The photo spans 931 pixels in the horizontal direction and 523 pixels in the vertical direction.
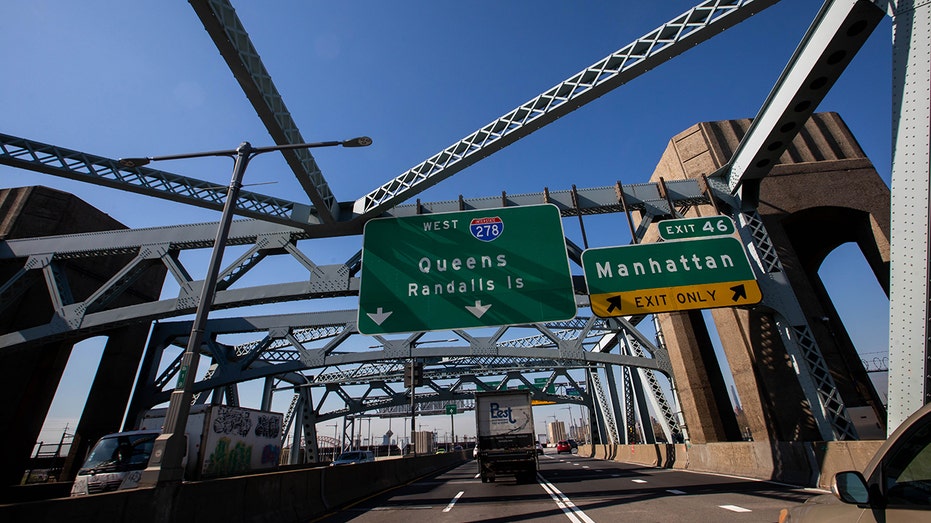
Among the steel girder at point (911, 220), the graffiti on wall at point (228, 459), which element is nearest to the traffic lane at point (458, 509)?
→ the steel girder at point (911, 220)

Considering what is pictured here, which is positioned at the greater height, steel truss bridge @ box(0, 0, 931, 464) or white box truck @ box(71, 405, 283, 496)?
steel truss bridge @ box(0, 0, 931, 464)

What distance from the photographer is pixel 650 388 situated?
27594 millimetres

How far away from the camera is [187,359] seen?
730 centimetres

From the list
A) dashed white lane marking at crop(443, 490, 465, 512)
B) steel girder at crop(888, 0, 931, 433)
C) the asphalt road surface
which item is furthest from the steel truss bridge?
dashed white lane marking at crop(443, 490, 465, 512)

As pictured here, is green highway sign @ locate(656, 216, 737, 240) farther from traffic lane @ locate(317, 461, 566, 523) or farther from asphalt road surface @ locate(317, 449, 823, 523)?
traffic lane @ locate(317, 461, 566, 523)

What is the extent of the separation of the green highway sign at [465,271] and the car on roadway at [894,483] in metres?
6.37

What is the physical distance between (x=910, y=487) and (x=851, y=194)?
18.2 meters

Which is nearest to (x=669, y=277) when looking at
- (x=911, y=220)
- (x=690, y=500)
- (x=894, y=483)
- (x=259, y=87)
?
(x=911, y=220)

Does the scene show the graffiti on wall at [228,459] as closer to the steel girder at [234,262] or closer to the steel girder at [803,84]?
the steel girder at [234,262]

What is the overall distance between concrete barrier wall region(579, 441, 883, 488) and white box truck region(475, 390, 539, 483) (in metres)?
6.96

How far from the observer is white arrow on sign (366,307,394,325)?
9.42 m

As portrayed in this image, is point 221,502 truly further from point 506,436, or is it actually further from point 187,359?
point 506,436

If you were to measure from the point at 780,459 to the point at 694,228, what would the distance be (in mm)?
7286

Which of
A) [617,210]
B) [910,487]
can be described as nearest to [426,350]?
[617,210]
